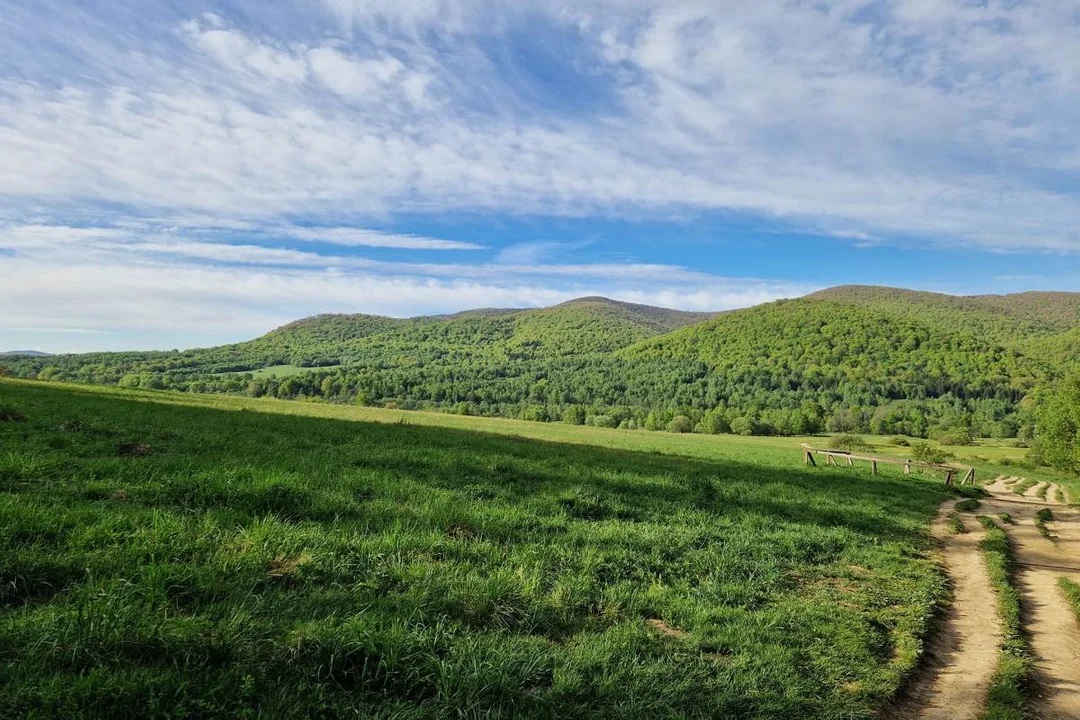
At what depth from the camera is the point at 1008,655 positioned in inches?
264

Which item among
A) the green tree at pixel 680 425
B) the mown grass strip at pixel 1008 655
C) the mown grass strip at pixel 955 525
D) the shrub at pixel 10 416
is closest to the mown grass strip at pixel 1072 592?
the mown grass strip at pixel 1008 655

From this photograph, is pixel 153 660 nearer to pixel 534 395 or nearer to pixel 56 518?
pixel 56 518

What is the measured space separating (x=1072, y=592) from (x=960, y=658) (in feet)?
15.7

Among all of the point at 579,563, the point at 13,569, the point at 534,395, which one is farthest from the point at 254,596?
the point at 534,395

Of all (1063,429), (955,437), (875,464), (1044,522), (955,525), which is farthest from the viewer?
(955,437)

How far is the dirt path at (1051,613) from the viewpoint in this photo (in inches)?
229

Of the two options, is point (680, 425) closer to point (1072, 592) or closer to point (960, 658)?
point (1072, 592)

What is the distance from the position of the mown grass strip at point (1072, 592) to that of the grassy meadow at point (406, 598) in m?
1.86

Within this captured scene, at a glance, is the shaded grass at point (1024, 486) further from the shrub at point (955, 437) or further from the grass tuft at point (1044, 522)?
the shrub at point (955, 437)

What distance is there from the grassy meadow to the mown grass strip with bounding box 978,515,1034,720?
86 cm

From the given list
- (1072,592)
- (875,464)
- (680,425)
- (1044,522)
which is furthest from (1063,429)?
(680,425)

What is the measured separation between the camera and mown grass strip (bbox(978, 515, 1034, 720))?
541 centimetres

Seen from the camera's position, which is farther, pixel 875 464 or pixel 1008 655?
pixel 875 464

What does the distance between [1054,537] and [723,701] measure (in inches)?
655
